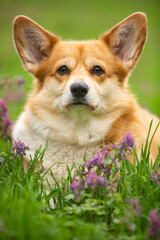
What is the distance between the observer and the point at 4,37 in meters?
16.2

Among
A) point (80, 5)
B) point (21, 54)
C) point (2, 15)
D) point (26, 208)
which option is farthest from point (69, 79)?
point (80, 5)

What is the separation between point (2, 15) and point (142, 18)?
578 inches

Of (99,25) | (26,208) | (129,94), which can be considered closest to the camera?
(26,208)

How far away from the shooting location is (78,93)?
3229 mm

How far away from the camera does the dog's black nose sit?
3205mm

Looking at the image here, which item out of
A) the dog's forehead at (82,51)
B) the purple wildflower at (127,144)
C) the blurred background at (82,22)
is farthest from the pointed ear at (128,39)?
the blurred background at (82,22)

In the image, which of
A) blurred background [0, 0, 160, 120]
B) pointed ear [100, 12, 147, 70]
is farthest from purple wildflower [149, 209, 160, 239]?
blurred background [0, 0, 160, 120]

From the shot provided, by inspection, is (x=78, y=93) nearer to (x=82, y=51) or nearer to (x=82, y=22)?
(x=82, y=51)

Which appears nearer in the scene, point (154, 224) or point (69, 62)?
point (154, 224)

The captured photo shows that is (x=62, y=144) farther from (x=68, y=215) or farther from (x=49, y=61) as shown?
(x=68, y=215)

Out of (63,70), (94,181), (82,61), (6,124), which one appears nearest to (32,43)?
(63,70)

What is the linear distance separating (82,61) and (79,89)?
1.59 feet

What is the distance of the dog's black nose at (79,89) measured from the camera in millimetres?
3205

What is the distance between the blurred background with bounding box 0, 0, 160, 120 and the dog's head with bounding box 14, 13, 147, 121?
475cm
